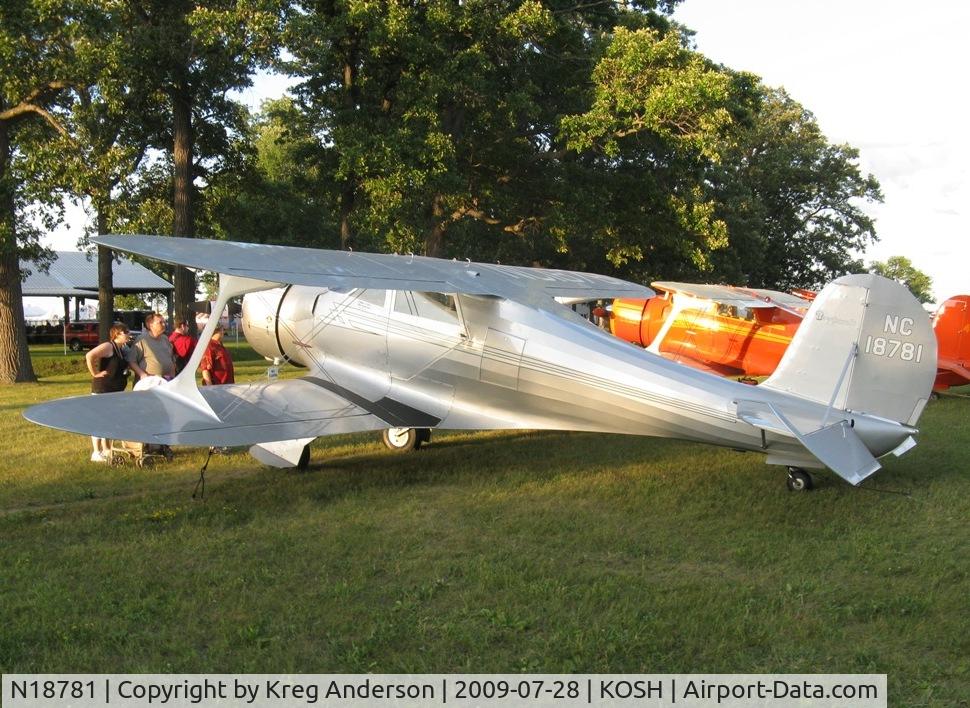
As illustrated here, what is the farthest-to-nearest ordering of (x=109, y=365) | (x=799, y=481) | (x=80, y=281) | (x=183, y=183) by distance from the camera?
1. (x=80, y=281)
2. (x=183, y=183)
3. (x=109, y=365)
4. (x=799, y=481)

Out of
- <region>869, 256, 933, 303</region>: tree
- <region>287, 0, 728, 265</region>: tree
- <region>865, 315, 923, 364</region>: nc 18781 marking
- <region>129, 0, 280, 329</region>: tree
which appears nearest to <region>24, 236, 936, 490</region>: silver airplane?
<region>865, 315, 923, 364</region>: nc 18781 marking

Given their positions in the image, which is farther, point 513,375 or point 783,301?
point 783,301

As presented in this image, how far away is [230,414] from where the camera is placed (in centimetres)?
754

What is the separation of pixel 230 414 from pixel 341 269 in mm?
1736

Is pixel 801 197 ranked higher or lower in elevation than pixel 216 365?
higher

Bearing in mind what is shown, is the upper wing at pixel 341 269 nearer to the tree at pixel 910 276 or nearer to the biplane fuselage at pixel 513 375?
the biplane fuselage at pixel 513 375

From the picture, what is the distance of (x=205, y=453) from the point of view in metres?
9.57

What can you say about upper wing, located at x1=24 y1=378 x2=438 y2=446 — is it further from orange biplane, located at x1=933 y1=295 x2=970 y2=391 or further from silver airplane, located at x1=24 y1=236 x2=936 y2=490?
orange biplane, located at x1=933 y1=295 x2=970 y2=391

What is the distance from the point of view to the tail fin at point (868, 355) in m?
6.91

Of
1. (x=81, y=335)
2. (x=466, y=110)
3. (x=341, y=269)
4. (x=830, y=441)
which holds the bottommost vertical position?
(x=81, y=335)

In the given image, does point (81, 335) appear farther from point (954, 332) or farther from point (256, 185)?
point (954, 332)

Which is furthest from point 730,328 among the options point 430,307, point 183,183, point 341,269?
point 183,183

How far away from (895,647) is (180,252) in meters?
5.65

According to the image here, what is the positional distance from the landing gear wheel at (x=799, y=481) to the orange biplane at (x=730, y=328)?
621 cm
